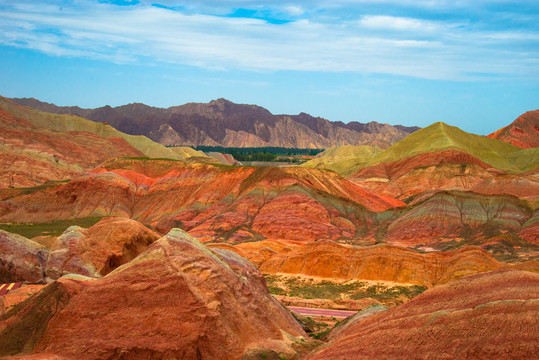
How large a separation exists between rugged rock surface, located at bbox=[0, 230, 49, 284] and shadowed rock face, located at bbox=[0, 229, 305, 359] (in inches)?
477

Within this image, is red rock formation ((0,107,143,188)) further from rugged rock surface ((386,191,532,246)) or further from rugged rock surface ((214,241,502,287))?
rugged rock surface ((386,191,532,246))

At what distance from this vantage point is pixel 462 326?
1365cm

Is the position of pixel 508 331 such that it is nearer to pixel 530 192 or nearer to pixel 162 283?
pixel 162 283

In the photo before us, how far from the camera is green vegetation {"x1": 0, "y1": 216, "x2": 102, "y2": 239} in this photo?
65.9 metres

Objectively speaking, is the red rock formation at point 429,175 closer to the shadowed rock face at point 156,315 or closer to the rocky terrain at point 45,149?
the rocky terrain at point 45,149

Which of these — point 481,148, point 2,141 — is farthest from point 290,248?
point 481,148

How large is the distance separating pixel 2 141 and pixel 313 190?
7669 centimetres

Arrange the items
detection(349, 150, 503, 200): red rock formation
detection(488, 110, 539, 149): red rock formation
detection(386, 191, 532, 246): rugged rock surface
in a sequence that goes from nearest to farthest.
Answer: detection(386, 191, 532, 246): rugged rock surface < detection(349, 150, 503, 200): red rock formation < detection(488, 110, 539, 149): red rock formation

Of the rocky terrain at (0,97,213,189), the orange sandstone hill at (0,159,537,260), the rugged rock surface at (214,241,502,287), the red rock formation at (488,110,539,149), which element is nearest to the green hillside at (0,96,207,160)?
the rocky terrain at (0,97,213,189)

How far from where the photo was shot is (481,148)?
15025 cm

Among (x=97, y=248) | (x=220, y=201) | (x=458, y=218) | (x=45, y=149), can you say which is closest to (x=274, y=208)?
(x=220, y=201)

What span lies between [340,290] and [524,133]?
7240 inches

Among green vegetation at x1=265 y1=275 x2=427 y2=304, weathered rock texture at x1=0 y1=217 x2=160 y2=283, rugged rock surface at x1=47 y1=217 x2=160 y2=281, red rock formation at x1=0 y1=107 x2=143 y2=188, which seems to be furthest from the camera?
red rock formation at x1=0 y1=107 x2=143 y2=188

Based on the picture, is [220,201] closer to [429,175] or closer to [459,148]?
[429,175]
